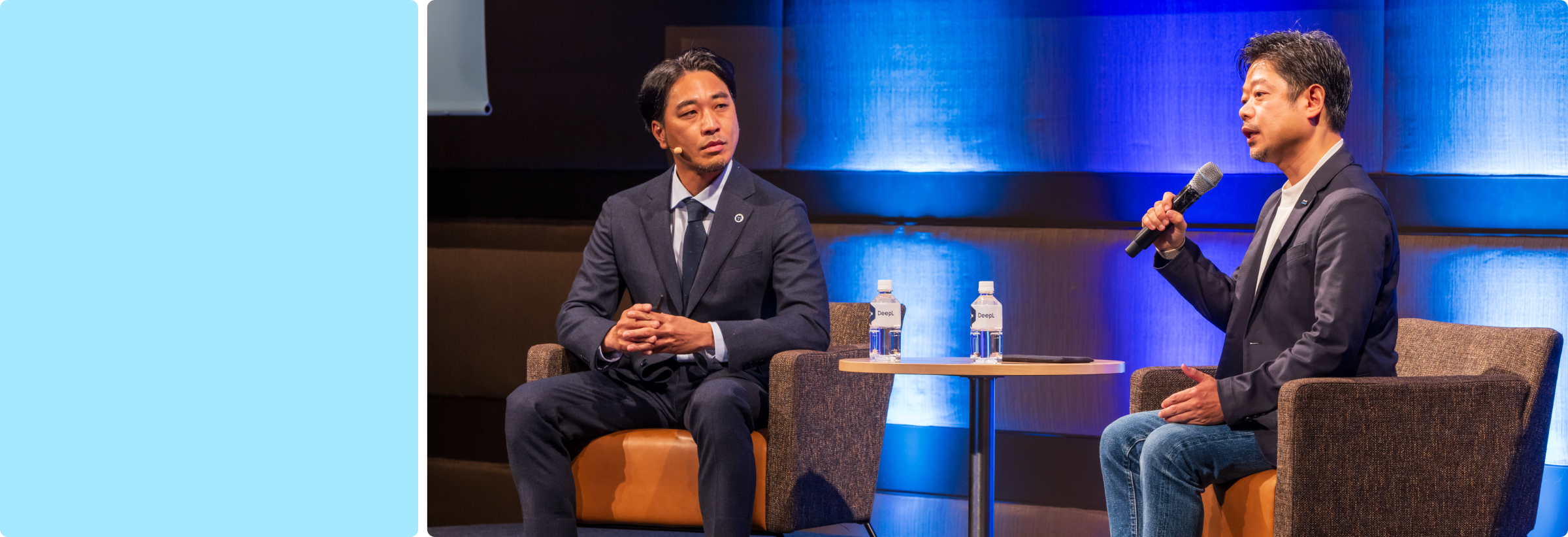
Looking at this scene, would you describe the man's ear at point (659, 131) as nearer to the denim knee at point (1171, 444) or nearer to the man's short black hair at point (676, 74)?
the man's short black hair at point (676, 74)

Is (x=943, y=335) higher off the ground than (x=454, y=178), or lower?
lower

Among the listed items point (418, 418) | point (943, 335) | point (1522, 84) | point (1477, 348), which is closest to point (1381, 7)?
point (1522, 84)

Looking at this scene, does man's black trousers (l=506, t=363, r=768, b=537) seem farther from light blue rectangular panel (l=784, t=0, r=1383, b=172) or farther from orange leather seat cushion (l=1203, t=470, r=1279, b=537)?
light blue rectangular panel (l=784, t=0, r=1383, b=172)

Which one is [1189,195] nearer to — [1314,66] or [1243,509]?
[1314,66]

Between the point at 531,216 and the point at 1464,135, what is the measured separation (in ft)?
Answer: 9.14

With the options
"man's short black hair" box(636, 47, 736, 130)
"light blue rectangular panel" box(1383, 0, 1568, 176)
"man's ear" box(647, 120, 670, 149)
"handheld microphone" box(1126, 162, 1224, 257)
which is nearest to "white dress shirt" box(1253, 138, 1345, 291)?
"handheld microphone" box(1126, 162, 1224, 257)

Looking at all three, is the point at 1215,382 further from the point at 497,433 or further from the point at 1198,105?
the point at 497,433

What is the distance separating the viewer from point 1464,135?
3.22 metres

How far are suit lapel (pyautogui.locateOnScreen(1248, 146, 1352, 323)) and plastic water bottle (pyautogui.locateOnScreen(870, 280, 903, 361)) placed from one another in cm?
75

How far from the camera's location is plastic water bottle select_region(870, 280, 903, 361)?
2705mm

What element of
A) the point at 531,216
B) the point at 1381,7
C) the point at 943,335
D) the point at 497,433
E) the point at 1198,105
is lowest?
the point at 497,433

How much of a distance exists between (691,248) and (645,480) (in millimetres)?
582

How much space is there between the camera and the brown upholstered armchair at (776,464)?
8.53 feet

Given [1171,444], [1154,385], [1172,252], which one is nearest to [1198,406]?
[1171,444]
